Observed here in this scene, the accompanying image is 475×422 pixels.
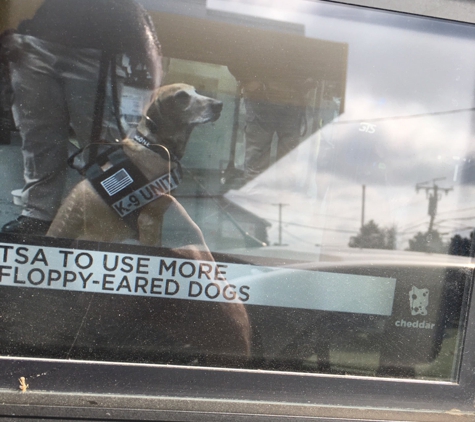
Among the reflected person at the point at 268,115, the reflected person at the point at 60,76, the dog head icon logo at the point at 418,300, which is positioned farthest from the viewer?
the dog head icon logo at the point at 418,300

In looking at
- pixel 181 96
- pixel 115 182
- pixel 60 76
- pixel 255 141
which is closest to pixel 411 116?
pixel 255 141

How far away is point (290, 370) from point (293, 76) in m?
0.97

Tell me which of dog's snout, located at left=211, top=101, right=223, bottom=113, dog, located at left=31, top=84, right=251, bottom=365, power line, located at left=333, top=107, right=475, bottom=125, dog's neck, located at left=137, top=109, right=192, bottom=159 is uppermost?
power line, located at left=333, top=107, right=475, bottom=125

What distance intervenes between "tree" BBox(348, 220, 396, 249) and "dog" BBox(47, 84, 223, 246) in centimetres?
53

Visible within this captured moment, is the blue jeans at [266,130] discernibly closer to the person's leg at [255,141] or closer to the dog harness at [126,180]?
the person's leg at [255,141]

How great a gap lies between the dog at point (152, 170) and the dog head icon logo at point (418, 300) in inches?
29.5

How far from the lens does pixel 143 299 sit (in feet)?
5.47

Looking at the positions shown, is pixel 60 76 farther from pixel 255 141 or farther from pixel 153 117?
pixel 255 141

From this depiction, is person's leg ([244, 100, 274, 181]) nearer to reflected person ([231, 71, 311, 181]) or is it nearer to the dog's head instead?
reflected person ([231, 71, 311, 181])

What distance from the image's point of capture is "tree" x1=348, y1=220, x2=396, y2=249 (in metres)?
1.74

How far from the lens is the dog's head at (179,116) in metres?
1.65

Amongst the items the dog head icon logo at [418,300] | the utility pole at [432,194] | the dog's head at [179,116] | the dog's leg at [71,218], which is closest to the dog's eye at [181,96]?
the dog's head at [179,116]

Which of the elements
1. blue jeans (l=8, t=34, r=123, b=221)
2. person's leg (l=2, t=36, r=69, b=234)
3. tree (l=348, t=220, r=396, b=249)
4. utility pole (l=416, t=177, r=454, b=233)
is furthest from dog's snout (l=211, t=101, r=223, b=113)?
utility pole (l=416, t=177, r=454, b=233)

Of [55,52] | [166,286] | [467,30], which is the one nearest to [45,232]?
[166,286]
